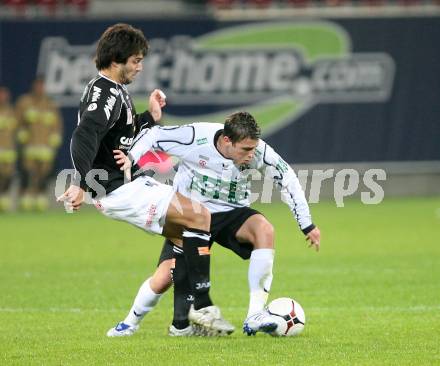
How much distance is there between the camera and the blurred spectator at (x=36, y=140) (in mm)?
22000

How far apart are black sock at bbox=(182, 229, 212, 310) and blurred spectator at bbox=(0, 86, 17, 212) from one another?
14.7 meters

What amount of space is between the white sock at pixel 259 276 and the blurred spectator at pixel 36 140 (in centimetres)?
1429

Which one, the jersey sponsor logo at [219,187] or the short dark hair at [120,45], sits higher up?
the short dark hair at [120,45]

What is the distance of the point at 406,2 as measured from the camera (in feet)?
81.7

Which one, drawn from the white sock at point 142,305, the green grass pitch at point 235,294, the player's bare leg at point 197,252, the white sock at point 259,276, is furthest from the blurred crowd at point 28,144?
the player's bare leg at point 197,252

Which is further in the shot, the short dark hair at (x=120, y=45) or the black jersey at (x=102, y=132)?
the short dark hair at (x=120, y=45)

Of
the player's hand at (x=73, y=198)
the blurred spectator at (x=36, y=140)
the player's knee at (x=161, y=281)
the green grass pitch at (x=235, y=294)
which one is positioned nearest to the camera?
the green grass pitch at (x=235, y=294)

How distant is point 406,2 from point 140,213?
18165mm

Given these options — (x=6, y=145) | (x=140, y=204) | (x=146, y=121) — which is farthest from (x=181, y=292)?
(x=6, y=145)

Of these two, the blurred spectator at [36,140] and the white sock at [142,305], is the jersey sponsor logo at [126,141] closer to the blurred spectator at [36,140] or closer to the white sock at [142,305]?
the white sock at [142,305]

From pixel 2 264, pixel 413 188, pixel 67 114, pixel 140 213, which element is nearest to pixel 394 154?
pixel 413 188

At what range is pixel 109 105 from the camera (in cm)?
795

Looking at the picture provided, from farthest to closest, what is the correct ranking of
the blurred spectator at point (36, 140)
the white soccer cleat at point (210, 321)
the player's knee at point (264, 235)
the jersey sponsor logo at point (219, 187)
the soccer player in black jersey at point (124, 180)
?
the blurred spectator at point (36, 140) → the jersey sponsor logo at point (219, 187) → the player's knee at point (264, 235) → the white soccer cleat at point (210, 321) → the soccer player in black jersey at point (124, 180)

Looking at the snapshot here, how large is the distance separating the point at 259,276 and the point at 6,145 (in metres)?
14.7
